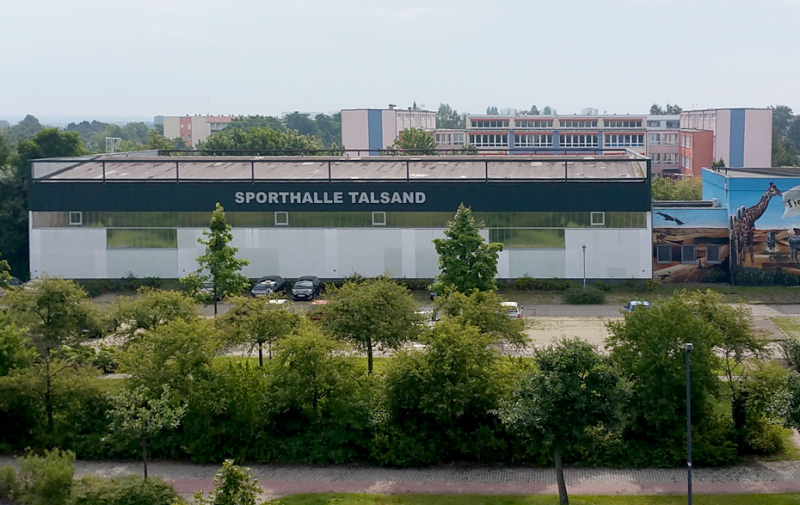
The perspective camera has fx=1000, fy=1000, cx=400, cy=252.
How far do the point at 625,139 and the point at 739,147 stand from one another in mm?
11686

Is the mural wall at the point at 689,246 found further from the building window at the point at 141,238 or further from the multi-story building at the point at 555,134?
the multi-story building at the point at 555,134

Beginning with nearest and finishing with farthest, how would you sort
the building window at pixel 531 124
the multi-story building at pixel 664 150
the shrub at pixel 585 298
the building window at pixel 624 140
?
the shrub at pixel 585 298 → the building window at pixel 624 140 → the building window at pixel 531 124 → the multi-story building at pixel 664 150

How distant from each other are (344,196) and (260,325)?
18020mm

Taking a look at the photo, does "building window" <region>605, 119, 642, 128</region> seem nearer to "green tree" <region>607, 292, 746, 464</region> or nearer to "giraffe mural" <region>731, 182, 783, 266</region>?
"giraffe mural" <region>731, 182, 783, 266</region>

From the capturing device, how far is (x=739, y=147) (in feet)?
328

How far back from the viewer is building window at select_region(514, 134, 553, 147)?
106688 millimetres

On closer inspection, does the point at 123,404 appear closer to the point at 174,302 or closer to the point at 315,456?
the point at 315,456

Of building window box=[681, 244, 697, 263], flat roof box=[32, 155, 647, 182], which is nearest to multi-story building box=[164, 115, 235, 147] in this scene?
flat roof box=[32, 155, 647, 182]

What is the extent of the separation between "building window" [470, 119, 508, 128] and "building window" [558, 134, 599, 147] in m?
6.61

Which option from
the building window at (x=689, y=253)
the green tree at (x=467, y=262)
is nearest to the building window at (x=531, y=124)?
the building window at (x=689, y=253)

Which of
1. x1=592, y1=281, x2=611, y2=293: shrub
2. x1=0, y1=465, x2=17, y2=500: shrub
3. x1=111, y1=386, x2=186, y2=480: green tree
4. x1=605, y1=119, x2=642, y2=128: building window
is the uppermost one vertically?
x1=605, y1=119, x2=642, y2=128: building window

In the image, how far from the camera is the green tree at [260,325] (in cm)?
3006

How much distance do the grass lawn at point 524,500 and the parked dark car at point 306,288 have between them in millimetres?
21111

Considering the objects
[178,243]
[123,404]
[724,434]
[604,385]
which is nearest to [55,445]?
[123,404]
